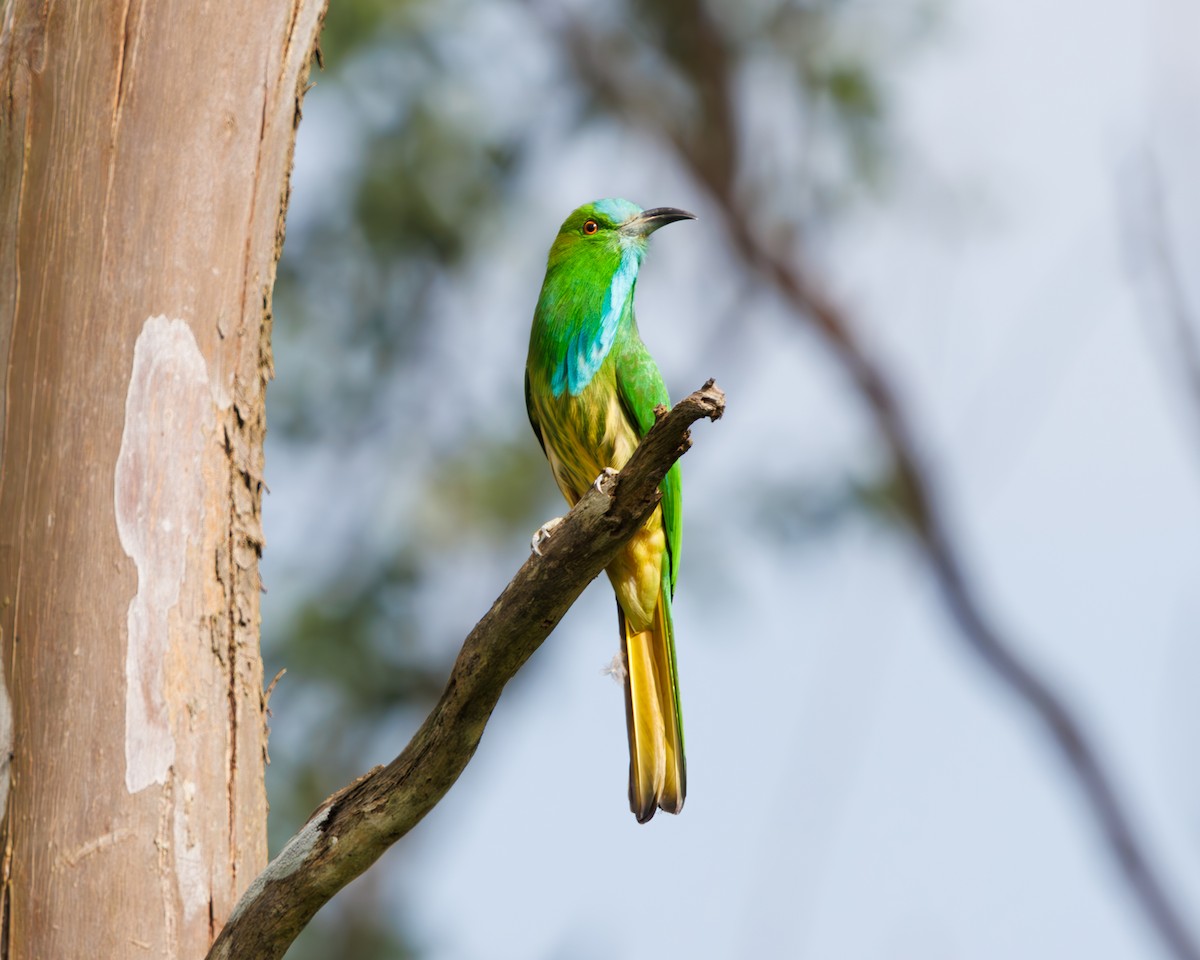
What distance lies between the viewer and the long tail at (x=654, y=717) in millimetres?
3572

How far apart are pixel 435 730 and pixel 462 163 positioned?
5.71 metres

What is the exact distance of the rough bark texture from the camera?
9.50 feet

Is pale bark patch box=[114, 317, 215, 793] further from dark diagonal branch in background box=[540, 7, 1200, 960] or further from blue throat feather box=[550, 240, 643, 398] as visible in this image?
dark diagonal branch in background box=[540, 7, 1200, 960]

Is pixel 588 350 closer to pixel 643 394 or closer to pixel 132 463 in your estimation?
pixel 643 394

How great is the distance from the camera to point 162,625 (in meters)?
3.03

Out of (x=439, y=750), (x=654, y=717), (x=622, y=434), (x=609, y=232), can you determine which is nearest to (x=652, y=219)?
(x=609, y=232)

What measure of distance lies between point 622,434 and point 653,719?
783 mm

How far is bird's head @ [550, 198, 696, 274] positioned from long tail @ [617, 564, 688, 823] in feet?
3.37

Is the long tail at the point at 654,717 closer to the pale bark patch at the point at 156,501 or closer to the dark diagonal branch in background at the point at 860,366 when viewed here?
the pale bark patch at the point at 156,501

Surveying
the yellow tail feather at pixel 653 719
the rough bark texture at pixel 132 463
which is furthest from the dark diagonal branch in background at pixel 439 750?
the yellow tail feather at pixel 653 719

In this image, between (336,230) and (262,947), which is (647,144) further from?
(262,947)

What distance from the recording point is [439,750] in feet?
8.84

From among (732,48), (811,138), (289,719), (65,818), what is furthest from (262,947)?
(732,48)

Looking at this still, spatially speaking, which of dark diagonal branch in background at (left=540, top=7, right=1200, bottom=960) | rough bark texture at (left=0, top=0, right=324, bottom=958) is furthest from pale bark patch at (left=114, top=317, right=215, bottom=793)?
dark diagonal branch in background at (left=540, top=7, right=1200, bottom=960)
